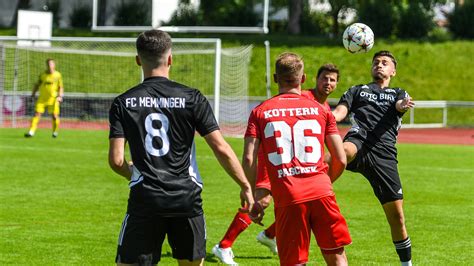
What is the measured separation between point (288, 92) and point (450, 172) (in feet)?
46.5

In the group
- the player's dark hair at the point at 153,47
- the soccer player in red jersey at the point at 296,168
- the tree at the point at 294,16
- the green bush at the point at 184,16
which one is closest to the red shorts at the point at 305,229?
the soccer player in red jersey at the point at 296,168

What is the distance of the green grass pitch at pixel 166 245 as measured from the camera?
9906 mm

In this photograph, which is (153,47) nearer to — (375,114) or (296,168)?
(296,168)

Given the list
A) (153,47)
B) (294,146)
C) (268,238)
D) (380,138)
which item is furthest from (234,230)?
(153,47)

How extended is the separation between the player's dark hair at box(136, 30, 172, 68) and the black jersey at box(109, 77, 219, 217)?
0.13 m

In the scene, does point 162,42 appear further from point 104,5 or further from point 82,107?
point 82,107

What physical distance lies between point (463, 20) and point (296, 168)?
1651 inches

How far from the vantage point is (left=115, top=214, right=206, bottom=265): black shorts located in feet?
19.0

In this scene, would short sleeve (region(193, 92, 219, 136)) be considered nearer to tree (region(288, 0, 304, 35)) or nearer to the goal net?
the goal net

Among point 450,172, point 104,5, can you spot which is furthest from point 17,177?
point 104,5

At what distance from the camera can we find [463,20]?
46312mm

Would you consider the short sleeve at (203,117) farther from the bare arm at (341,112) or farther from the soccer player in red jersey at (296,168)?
the bare arm at (341,112)

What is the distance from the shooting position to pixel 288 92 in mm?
6531

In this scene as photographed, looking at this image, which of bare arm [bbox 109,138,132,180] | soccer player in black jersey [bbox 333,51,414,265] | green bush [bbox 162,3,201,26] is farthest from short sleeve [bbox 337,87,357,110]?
green bush [bbox 162,3,201,26]
